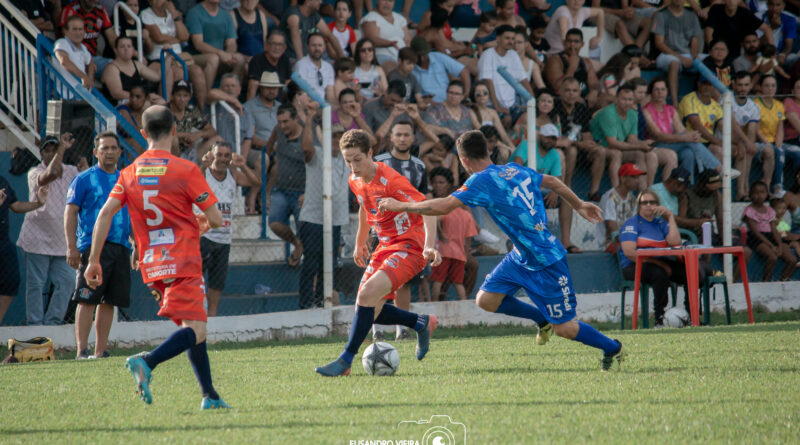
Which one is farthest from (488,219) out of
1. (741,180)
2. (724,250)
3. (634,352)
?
(634,352)

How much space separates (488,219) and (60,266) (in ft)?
19.2

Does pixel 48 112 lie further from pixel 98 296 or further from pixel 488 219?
pixel 488 219

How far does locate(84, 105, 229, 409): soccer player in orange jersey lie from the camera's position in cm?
574

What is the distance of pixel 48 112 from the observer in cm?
1060

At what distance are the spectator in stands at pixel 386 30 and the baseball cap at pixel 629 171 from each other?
12.5 ft

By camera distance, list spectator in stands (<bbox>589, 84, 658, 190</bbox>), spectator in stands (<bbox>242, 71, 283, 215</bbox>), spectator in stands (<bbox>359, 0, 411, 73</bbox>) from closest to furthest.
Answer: spectator in stands (<bbox>242, 71, 283, 215</bbox>) < spectator in stands (<bbox>589, 84, 658, 190</bbox>) < spectator in stands (<bbox>359, 0, 411, 73</bbox>)

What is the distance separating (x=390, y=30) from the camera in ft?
49.7

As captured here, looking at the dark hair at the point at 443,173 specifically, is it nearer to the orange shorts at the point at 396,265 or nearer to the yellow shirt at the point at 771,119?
the orange shorts at the point at 396,265

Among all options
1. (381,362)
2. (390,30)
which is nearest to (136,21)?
(390,30)

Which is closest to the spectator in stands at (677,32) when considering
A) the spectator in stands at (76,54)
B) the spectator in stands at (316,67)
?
the spectator in stands at (316,67)

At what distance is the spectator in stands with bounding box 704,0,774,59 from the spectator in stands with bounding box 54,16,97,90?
11.0 metres

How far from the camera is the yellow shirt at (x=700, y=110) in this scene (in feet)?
49.9

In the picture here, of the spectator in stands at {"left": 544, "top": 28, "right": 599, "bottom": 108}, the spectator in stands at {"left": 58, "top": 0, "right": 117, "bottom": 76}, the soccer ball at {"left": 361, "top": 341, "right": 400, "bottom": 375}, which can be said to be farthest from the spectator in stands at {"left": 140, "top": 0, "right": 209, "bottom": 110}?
the soccer ball at {"left": 361, "top": 341, "right": 400, "bottom": 375}

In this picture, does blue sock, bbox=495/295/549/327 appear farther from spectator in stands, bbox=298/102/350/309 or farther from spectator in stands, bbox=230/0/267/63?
spectator in stands, bbox=230/0/267/63
